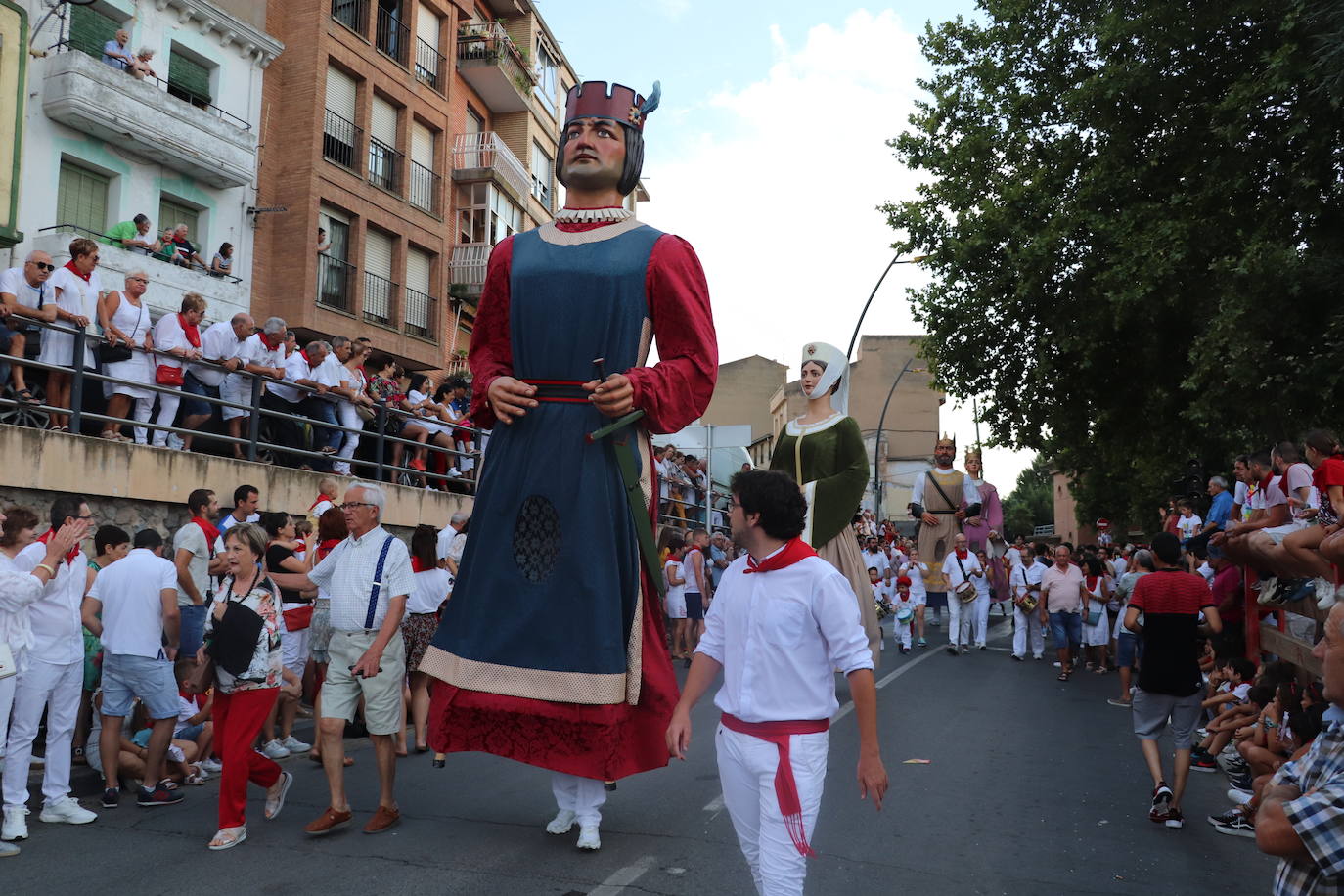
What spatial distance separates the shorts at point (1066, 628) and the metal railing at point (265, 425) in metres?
7.77

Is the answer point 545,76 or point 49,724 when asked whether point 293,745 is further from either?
point 545,76

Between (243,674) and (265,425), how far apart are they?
7.58 m

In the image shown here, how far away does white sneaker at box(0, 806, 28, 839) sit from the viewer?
564 centimetres

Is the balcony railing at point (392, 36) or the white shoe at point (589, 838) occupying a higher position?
the balcony railing at point (392, 36)

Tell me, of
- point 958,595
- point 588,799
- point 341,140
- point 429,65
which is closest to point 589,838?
point 588,799

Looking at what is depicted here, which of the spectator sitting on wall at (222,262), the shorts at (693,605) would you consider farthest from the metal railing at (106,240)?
the shorts at (693,605)

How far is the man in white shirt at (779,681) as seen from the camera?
352cm

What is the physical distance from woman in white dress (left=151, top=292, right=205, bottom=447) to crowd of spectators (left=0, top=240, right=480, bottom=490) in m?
0.01

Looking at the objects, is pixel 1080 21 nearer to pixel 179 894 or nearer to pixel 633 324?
pixel 633 324

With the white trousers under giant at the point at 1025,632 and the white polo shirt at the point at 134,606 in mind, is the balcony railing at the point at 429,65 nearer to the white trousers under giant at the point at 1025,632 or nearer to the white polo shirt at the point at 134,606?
the white trousers under giant at the point at 1025,632

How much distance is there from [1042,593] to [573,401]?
36.1 ft

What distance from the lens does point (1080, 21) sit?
18.0 metres

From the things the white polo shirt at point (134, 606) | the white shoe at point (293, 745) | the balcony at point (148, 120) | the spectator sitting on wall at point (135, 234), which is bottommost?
the white shoe at point (293, 745)

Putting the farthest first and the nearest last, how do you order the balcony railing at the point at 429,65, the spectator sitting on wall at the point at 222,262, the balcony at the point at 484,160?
the balcony at the point at 484,160
the balcony railing at the point at 429,65
the spectator sitting on wall at the point at 222,262
